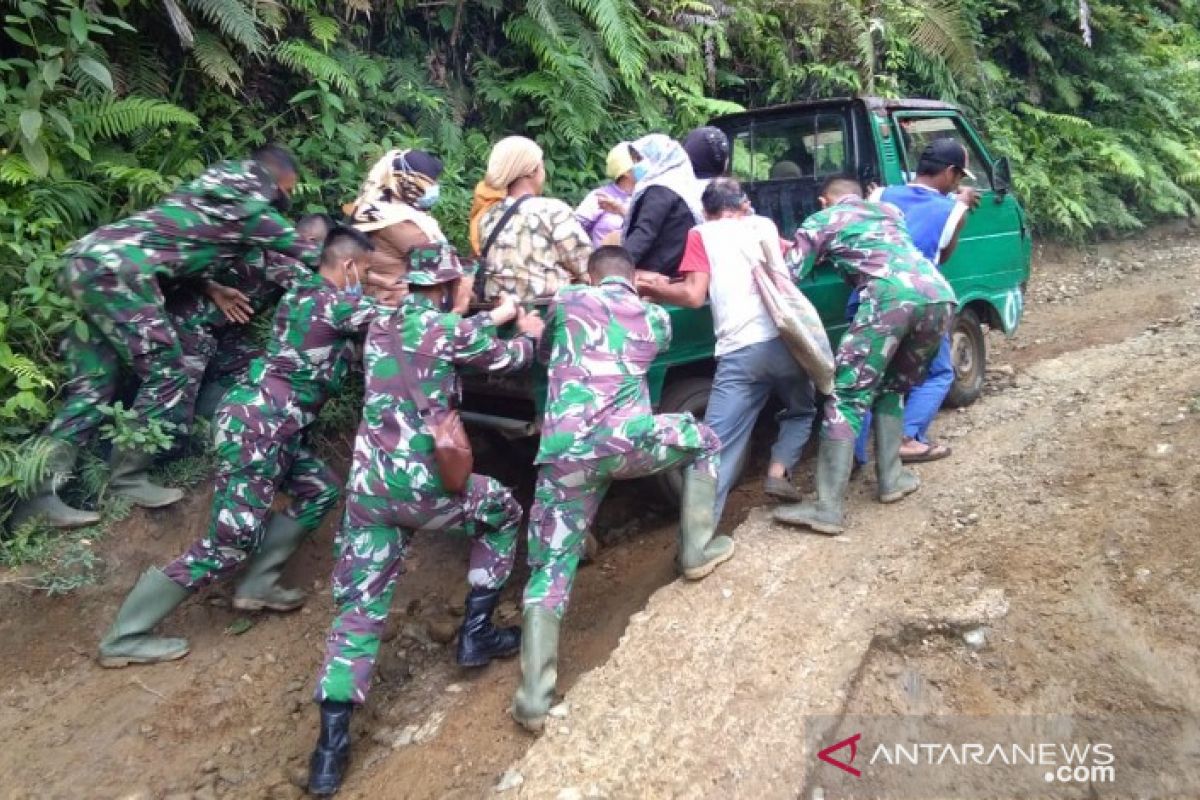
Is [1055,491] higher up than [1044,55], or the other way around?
[1044,55]

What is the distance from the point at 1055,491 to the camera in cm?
411

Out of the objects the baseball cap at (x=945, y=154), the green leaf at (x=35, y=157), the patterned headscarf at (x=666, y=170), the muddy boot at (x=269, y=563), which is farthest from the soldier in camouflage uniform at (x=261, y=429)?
the baseball cap at (x=945, y=154)

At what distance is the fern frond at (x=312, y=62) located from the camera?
5.38 metres

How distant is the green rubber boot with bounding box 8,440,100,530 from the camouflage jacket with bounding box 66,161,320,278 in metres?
0.92

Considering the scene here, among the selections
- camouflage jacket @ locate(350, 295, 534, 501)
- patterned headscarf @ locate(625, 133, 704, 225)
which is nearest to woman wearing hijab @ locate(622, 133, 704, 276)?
patterned headscarf @ locate(625, 133, 704, 225)

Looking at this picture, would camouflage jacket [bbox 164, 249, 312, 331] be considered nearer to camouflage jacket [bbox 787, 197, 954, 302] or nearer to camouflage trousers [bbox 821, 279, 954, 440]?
camouflage jacket [bbox 787, 197, 954, 302]

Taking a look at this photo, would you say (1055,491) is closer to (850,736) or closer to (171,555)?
(850,736)

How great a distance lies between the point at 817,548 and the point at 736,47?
6.49 metres

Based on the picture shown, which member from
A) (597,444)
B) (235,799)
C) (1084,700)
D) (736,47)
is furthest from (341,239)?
(736,47)

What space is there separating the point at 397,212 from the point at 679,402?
1.67 meters

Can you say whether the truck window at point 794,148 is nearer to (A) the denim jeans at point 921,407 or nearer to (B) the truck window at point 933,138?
(B) the truck window at point 933,138

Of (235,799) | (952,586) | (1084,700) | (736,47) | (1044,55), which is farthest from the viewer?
(1044,55)

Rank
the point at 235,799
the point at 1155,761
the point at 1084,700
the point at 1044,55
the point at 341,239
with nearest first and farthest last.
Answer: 1. the point at 1155,761
2. the point at 1084,700
3. the point at 235,799
4. the point at 341,239
5. the point at 1044,55

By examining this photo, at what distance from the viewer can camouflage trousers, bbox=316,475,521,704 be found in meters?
3.21
